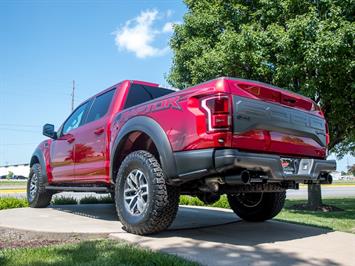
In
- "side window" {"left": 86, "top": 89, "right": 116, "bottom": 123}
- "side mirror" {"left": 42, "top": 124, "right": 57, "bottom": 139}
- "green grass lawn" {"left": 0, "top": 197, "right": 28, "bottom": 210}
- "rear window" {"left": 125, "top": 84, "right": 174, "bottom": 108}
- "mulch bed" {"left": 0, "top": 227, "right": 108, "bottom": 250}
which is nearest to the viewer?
"mulch bed" {"left": 0, "top": 227, "right": 108, "bottom": 250}

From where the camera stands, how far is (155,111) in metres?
4.70

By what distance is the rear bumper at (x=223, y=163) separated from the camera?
3896 mm

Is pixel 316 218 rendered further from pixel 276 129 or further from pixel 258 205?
pixel 276 129

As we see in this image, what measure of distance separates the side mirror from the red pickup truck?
1.87 metres

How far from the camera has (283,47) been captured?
32.4 feet

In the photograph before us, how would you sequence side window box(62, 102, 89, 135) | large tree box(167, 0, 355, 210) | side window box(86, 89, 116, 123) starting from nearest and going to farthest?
side window box(86, 89, 116, 123), side window box(62, 102, 89, 135), large tree box(167, 0, 355, 210)

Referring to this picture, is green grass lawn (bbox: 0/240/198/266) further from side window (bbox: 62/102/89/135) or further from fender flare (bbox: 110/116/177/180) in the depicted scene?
side window (bbox: 62/102/89/135)

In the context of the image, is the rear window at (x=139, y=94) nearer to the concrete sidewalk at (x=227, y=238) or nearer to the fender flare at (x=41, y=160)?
the concrete sidewalk at (x=227, y=238)

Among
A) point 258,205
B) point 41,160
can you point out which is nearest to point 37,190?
point 41,160

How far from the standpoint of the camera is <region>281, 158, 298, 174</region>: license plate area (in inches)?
176

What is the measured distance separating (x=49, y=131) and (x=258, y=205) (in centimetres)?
407

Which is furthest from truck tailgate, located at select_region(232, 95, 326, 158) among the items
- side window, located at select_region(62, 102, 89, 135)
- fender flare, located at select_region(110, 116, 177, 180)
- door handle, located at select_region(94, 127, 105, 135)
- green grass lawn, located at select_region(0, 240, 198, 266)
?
side window, located at select_region(62, 102, 89, 135)

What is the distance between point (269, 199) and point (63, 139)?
11.8 ft

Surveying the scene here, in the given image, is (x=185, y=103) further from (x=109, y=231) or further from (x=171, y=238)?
(x=109, y=231)
